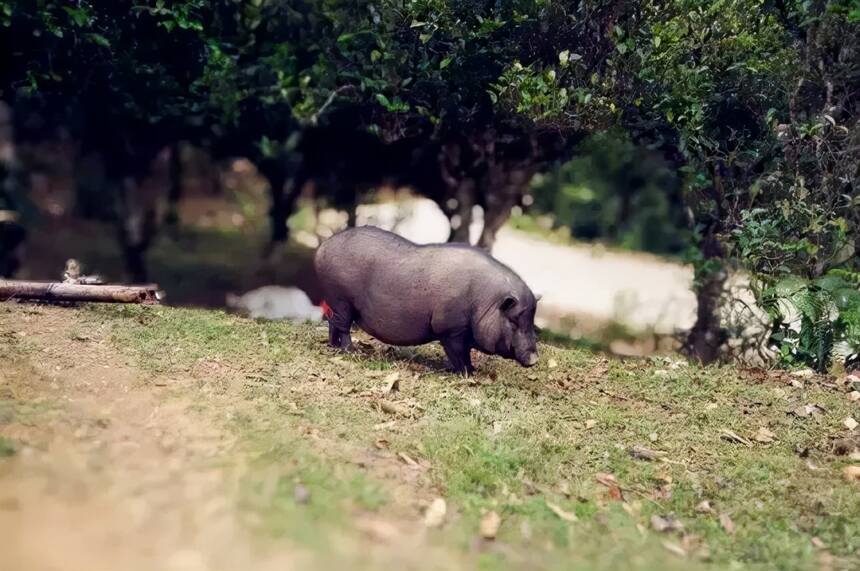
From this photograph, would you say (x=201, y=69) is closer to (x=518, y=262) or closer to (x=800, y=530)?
(x=800, y=530)

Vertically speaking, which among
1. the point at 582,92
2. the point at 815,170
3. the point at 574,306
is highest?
the point at 582,92

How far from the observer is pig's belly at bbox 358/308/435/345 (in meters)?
7.77

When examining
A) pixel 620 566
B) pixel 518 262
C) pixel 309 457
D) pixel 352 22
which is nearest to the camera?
pixel 620 566

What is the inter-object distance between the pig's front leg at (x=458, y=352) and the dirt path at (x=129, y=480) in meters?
2.08

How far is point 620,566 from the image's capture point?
5.04 m

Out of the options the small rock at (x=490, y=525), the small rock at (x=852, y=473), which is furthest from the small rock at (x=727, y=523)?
the small rock at (x=490, y=525)

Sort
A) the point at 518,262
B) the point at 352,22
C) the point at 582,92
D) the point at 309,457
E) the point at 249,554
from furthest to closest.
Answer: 1. the point at 518,262
2. the point at 352,22
3. the point at 582,92
4. the point at 309,457
5. the point at 249,554

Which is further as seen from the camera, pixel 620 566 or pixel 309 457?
pixel 309 457

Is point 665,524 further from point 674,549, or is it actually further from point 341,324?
point 341,324

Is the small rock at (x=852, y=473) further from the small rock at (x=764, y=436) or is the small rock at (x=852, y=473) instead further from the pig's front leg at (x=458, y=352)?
the pig's front leg at (x=458, y=352)

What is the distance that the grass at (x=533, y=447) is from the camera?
5.22m

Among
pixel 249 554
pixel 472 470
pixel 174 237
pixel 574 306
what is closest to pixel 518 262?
pixel 574 306

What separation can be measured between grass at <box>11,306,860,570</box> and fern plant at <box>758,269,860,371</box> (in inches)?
24.4

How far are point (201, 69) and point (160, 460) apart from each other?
22.8 ft
